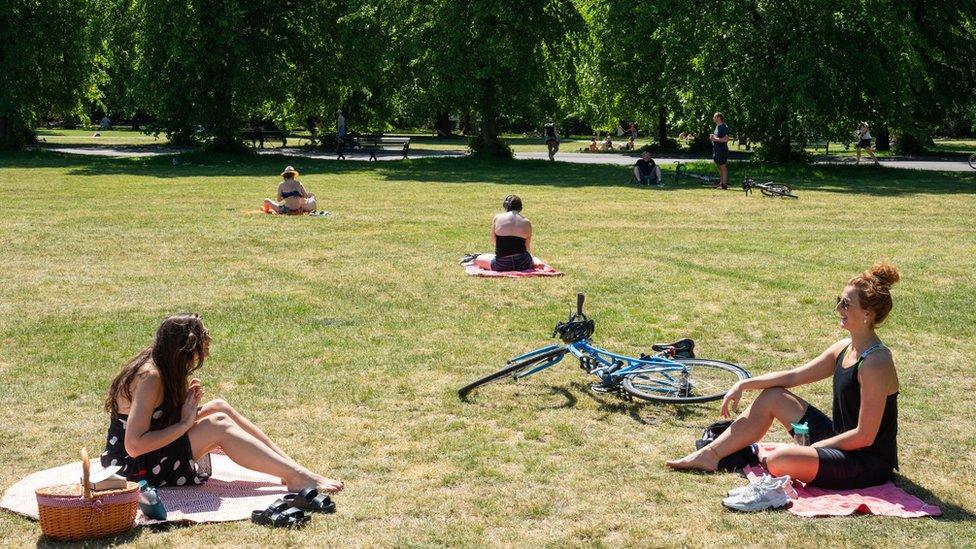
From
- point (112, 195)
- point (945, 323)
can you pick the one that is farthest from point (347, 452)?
point (112, 195)

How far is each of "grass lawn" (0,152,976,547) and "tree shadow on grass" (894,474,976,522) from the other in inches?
1.1

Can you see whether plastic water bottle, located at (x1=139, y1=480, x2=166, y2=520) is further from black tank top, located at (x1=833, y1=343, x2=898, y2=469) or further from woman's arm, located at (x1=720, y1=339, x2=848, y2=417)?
black tank top, located at (x1=833, y1=343, x2=898, y2=469)

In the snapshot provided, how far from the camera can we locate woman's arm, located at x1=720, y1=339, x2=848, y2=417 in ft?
21.2

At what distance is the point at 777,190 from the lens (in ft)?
81.0

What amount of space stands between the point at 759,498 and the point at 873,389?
0.91 metres

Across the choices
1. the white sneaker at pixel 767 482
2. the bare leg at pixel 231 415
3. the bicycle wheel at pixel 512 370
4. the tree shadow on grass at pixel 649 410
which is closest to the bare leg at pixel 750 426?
the white sneaker at pixel 767 482

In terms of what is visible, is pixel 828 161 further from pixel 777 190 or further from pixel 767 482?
pixel 767 482

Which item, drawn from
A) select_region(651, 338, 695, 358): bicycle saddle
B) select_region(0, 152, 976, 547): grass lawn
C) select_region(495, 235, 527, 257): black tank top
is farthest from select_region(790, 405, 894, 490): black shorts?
select_region(495, 235, 527, 257): black tank top

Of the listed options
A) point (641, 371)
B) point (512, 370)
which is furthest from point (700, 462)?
point (512, 370)

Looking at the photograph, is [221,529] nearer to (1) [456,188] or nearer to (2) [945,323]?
(2) [945,323]

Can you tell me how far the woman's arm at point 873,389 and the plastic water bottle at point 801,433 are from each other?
1.39 ft

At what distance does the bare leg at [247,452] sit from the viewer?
20.2 ft

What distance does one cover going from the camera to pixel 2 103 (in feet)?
120

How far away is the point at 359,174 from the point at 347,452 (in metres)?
25.7
